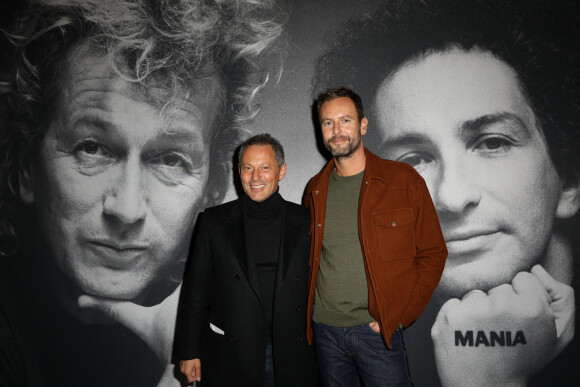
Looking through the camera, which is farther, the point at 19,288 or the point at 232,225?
the point at 19,288

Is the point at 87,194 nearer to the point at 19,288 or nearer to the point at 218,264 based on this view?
the point at 19,288

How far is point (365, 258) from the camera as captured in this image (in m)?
1.82

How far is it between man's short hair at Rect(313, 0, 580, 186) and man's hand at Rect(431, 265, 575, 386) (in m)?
1.16

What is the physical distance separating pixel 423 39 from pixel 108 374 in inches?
145

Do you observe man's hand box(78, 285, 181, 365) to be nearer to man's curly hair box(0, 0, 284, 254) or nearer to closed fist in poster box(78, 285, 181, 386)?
closed fist in poster box(78, 285, 181, 386)

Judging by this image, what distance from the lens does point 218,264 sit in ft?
6.24

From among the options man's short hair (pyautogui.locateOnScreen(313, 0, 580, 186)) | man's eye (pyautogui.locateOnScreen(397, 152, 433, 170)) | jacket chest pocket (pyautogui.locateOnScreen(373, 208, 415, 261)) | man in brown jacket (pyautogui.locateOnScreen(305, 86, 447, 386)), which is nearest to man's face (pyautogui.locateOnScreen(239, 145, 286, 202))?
man in brown jacket (pyautogui.locateOnScreen(305, 86, 447, 386))

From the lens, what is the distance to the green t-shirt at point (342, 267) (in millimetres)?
1853

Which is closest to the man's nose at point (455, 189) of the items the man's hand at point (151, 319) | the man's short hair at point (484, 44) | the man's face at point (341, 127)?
the man's short hair at point (484, 44)

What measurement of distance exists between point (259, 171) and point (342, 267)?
70 centimetres

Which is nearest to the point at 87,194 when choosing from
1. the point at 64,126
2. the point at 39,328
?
the point at 64,126

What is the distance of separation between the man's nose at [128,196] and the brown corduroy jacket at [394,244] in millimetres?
1544

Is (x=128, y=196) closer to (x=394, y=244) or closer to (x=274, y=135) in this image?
(x=274, y=135)

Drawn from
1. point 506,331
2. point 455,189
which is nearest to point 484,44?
point 455,189
